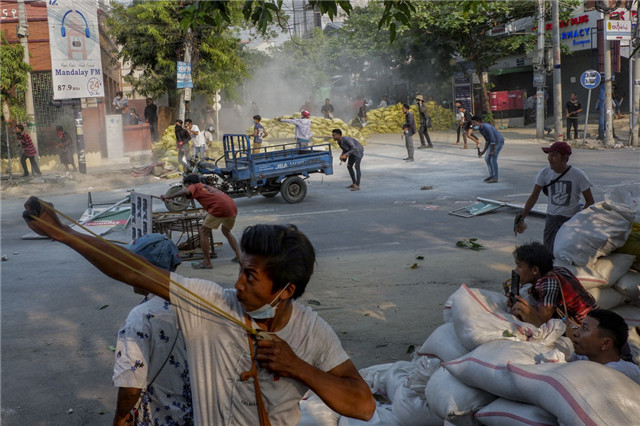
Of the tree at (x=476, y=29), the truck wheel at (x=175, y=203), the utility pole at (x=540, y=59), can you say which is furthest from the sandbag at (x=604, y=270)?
the tree at (x=476, y=29)

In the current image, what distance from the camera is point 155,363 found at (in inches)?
105

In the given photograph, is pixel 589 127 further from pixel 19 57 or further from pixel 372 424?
pixel 372 424

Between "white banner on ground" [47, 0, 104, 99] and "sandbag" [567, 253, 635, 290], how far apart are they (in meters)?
17.1

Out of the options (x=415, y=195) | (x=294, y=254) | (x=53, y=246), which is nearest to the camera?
(x=294, y=254)

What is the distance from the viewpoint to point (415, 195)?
539 inches

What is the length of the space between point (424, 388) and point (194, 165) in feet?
35.2

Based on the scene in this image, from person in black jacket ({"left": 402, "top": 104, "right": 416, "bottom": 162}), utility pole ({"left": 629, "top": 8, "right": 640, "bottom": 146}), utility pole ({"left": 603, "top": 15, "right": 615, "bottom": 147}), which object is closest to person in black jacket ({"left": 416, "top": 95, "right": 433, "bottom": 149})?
person in black jacket ({"left": 402, "top": 104, "right": 416, "bottom": 162})

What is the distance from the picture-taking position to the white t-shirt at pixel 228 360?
2.03 meters

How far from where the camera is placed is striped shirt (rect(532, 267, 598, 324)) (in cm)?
408

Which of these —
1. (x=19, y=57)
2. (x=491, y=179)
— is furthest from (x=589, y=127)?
(x=19, y=57)

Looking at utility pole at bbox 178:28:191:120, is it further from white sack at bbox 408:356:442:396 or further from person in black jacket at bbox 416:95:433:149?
white sack at bbox 408:356:442:396

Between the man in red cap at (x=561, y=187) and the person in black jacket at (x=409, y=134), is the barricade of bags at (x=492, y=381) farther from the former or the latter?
the person in black jacket at (x=409, y=134)

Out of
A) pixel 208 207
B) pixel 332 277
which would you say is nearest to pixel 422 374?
pixel 332 277

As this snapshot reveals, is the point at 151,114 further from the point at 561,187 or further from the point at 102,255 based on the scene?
the point at 102,255
